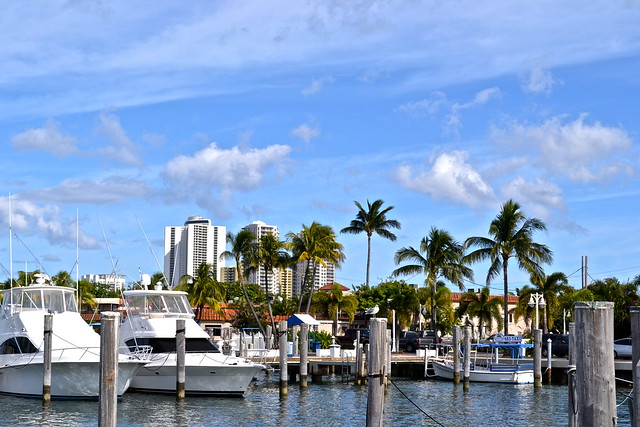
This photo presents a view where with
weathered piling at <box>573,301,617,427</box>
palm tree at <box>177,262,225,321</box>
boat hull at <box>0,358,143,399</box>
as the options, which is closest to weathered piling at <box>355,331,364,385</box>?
boat hull at <box>0,358,143,399</box>

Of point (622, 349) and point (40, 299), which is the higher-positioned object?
point (40, 299)

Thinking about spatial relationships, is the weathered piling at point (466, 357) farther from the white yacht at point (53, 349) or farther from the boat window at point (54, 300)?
the boat window at point (54, 300)

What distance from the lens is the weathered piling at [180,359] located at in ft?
107

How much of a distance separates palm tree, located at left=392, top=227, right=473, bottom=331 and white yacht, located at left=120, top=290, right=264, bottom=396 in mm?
33984

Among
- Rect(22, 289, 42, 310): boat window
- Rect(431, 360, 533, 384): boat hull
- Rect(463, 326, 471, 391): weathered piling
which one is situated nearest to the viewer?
Rect(22, 289, 42, 310): boat window

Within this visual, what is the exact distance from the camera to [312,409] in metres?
32.8

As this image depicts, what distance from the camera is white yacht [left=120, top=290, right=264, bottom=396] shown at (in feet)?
113

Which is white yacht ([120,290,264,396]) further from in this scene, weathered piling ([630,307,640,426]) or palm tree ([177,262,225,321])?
palm tree ([177,262,225,321])

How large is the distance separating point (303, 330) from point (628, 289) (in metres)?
42.1

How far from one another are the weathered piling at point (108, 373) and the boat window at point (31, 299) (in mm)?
19959

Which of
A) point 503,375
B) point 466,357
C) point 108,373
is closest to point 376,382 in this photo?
point 108,373

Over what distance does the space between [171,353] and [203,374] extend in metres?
2.03

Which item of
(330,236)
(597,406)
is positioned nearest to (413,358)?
(330,236)

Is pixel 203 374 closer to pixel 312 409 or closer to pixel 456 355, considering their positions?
pixel 312 409
